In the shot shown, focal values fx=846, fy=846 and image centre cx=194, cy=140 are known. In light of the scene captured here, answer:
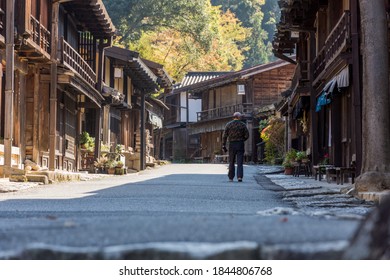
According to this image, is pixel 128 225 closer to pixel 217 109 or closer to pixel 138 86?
pixel 138 86

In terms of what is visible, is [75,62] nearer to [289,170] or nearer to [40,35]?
[40,35]

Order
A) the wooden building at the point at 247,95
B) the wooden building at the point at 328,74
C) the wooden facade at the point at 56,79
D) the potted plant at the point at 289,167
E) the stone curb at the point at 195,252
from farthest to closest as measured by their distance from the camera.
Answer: the wooden building at the point at 247,95 < the potted plant at the point at 289,167 < the wooden facade at the point at 56,79 < the wooden building at the point at 328,74 < the stone curb at the point at 195,252

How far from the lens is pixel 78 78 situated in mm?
25266

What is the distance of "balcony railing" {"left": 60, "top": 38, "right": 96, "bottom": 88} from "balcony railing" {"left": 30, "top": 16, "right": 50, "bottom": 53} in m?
0.74

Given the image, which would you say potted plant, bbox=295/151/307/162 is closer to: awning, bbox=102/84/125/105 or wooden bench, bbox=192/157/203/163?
awning, bbox=102/84/125/105

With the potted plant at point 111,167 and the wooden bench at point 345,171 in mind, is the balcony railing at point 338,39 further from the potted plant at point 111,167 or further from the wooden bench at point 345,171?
the potted plant at point 111,167

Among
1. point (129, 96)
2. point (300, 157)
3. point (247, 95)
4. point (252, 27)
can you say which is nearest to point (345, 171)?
point (300, 157)

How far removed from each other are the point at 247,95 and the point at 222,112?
14.0 ft

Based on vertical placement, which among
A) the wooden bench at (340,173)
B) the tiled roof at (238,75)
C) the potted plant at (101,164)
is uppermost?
the tiled roof at (238,75)

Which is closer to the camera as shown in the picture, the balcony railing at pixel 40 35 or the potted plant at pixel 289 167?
the balcony railing at pixel 40 35

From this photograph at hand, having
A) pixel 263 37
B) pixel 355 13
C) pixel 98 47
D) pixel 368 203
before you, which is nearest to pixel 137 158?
pixel 98 47

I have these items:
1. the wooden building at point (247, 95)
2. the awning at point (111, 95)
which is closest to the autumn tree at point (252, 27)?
the wooden building at point (247, 95)

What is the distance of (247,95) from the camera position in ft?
192

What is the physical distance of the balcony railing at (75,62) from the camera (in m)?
24.1
